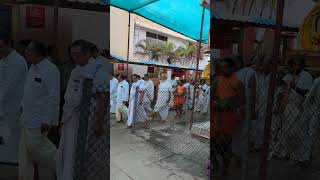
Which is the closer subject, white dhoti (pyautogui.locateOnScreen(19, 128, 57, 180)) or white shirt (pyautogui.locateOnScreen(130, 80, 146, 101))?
white dhoti (pyautogui.locateOnScreen(19, 128, 57, 180))

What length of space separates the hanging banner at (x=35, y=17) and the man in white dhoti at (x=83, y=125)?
0.28 m

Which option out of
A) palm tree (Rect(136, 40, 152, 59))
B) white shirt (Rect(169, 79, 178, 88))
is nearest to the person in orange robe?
white shirt (Rect(169, 79, 178, 88))

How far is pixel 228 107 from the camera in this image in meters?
2.19

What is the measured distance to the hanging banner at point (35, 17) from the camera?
7.40 ft

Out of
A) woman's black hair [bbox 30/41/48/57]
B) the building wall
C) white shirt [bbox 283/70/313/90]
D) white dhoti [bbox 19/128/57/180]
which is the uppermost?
the building wall

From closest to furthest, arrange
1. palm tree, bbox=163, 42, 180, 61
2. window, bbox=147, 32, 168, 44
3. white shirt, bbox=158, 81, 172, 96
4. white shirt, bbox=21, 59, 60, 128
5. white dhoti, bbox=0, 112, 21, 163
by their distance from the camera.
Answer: white shirt, bbox=21, 59, 60, 128 < white dhoti, bbox=0, 112, 21, 163 < white shirt, bbox=158, 81, 172, 96 < palm tree, bbox=163, 42, 180, 61 < window, bbox=147, 32, 168, 44

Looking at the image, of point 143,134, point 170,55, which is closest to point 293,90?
point 143,134

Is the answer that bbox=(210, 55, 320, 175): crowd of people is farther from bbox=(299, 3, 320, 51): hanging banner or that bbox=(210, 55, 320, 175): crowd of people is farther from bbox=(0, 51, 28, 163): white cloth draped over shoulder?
bbox=(0, 51, 28, 163): white cloth draped over shoulder

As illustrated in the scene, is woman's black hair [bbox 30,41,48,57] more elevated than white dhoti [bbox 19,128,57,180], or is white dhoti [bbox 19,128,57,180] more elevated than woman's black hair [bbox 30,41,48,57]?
woman's black hair [bbox 30,41,48,57]

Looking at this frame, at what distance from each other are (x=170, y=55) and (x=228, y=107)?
497 inches

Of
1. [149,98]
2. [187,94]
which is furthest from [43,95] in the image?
[187,94]

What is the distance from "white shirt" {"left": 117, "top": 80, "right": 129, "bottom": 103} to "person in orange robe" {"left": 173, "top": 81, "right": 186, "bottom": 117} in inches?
51.8

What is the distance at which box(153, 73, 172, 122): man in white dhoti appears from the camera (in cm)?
709

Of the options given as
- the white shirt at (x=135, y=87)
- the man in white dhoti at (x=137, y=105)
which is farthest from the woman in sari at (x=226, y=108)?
the white shirt at (x=135, y=87)
